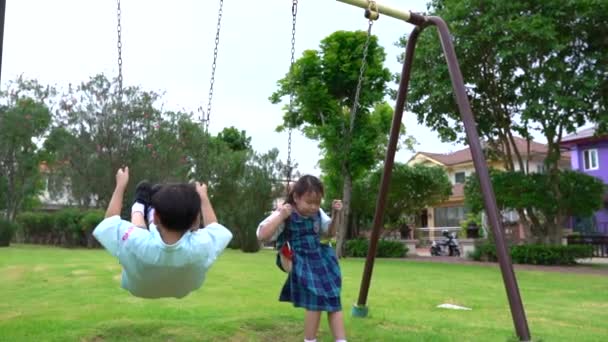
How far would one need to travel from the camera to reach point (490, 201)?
15.0 ft

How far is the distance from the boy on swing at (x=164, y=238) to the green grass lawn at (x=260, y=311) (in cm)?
174

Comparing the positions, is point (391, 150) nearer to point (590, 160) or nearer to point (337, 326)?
point (337, 326)

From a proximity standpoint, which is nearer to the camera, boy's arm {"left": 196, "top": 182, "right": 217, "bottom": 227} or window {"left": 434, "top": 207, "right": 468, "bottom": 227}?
boy's arm {"left": 196, "top": 182, "right": 217, "bottom": 227}

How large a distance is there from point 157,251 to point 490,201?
8.47 ft

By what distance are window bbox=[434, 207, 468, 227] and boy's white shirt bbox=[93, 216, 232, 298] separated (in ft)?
123

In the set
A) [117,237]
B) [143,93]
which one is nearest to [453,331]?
[117,237]

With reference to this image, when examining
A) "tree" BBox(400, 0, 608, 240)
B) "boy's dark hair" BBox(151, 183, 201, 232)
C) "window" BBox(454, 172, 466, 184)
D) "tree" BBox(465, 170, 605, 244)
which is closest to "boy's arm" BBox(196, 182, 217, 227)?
"boy's dark hair" BBox(151, 183, 201, 232)

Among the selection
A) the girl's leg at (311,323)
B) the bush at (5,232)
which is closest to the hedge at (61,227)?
the bush at (5,232)

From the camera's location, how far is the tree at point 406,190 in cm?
2703

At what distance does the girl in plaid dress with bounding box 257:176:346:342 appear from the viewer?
14.8ft

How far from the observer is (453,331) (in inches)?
227

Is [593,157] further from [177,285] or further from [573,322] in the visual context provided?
[177,285]

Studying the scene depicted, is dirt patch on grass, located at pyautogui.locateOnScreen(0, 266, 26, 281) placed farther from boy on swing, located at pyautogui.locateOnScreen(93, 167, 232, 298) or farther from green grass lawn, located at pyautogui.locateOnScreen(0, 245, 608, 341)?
boy on swing, located at pyautogui.locateOnScreen(93, 167, 232, 298)

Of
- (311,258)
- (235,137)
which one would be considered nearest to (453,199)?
(235,137)
